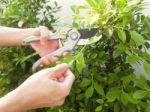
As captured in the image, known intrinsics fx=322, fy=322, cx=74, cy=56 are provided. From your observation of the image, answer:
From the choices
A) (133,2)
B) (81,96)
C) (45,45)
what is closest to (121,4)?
(133,2)

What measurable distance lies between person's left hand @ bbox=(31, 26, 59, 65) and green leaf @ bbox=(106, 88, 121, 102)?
0.20 meters

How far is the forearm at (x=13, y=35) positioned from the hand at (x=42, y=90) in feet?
0.79

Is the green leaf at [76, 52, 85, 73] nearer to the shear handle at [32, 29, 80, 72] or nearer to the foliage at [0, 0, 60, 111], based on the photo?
the shear handle at [32, 29, 80, 72]

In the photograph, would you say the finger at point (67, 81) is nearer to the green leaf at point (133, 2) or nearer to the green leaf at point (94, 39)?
the green leaf at point (94, 39)

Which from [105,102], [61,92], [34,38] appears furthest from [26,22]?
[61,92]

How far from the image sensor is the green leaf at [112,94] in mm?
936

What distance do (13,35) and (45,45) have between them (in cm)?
13

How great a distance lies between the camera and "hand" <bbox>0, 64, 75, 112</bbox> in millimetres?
725

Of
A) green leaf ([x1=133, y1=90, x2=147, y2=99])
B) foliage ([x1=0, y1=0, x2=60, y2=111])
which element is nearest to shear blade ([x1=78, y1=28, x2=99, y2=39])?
green leaf ([x1=133, y1=90, x2=147, y2=99])

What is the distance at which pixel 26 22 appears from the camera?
125cm

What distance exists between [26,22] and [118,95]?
51 cm

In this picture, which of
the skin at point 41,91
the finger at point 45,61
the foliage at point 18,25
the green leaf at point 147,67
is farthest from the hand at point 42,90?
the foliage at point 18,25

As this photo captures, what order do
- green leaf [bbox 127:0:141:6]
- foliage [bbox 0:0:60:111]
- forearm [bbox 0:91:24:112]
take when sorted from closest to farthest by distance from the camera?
forearm [bbox 0:91:24:112] < green leaf [bbox 127:0:141:6] < foliage [bbox 0:0:60:111]

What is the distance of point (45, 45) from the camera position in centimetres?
91
